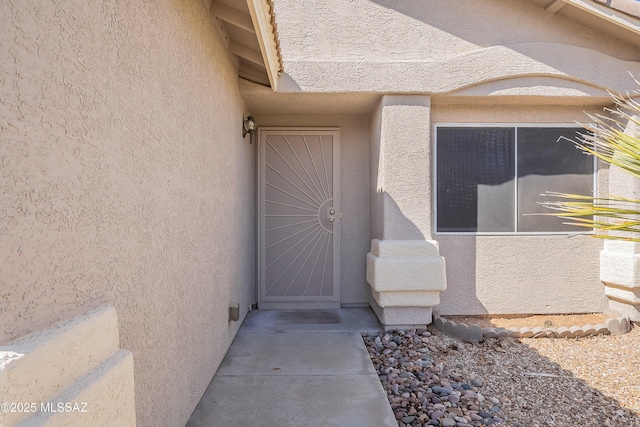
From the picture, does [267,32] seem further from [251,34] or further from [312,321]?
[312,321]

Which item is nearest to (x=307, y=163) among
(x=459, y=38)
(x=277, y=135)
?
(x=277, y=135)

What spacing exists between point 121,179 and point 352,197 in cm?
493

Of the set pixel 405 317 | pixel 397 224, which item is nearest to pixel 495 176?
pixel 397 224

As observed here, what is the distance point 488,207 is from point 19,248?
19.3 ft

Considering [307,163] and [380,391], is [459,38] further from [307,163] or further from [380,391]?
[380,391]

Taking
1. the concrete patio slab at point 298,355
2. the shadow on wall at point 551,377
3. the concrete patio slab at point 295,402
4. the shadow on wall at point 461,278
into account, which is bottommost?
the shadow on wall at point 551,377

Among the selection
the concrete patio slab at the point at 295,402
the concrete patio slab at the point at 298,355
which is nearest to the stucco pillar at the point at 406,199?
the concrete patio slab at the point at 298,355

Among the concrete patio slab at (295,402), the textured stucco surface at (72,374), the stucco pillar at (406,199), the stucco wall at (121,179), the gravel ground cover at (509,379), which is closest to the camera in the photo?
the textured stucco surface at (72,374)

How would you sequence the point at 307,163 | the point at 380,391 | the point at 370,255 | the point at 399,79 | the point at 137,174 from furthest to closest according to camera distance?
the point at 307,163
the point at 370,255
the point at 399,79
the point at 380,391
the point at 137,174

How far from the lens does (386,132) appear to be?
5.38m

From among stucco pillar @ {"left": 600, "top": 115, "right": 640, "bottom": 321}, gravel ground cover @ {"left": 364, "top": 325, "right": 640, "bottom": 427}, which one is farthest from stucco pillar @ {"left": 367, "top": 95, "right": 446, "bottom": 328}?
stucco pillar @ {"left": 600, "top": 115, "right": 640, "bottom": 321}

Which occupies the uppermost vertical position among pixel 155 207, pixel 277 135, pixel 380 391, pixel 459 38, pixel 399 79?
pixel 459 38

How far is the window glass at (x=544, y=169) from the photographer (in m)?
5.84

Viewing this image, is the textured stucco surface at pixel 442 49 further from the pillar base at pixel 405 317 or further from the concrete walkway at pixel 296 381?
the concrete walkway at pixel 296 381
